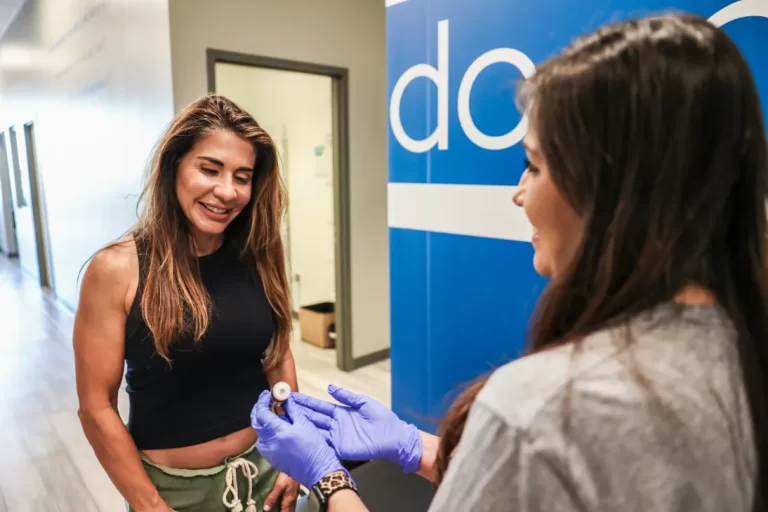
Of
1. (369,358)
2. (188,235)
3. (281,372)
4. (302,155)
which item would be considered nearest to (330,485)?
(281,372)

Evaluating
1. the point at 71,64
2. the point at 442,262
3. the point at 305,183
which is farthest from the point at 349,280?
the point at 71,64

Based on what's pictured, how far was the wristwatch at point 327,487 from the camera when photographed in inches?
34.6

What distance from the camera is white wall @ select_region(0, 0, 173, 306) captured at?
3.02 meters

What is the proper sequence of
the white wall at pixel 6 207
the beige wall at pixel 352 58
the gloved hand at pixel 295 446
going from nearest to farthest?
the gloved hand at pixel 295 446, the beige wall at pixel 352 58, the white wall at pixel 6 207

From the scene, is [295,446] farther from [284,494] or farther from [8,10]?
[8,10]

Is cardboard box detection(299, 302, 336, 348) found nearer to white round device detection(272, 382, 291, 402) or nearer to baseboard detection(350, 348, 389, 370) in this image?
baseboard detection(350, 348, 389, 370)

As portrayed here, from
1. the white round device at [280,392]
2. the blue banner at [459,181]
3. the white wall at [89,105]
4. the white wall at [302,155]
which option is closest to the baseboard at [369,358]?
the white wall at [302,155]

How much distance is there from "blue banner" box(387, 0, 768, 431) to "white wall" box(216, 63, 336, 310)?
2832 mm

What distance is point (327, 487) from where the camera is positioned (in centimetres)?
89

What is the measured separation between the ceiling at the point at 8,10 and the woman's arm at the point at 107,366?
6369 millimetres

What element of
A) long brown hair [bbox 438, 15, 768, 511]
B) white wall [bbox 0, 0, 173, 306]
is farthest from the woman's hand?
white wall [bbox 0, 0, 173, 306]

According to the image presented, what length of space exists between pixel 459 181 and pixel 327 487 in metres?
0.92

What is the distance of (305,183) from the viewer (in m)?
4.73

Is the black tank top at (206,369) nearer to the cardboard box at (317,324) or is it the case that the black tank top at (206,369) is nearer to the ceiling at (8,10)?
the cardboard box at (317,324)
